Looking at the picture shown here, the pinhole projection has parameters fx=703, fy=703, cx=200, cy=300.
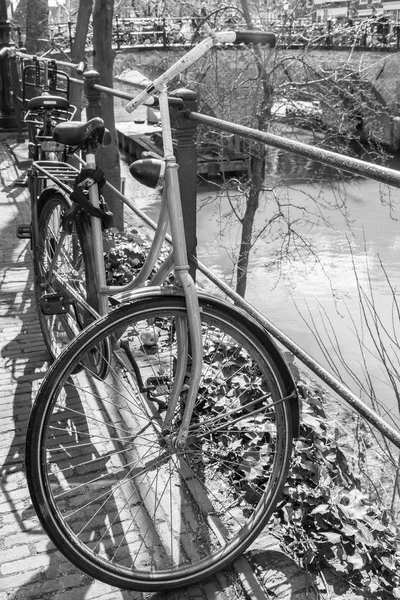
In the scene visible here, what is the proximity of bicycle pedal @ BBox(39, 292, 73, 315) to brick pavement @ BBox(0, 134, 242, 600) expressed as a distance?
0.54 metres

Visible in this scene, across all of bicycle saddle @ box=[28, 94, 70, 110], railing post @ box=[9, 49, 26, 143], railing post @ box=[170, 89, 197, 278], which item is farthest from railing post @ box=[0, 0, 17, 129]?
railing post @ box=[170, 89, 197, 278]

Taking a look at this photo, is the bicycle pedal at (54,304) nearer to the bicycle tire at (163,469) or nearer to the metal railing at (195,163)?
the bicycle tire at (163,469)

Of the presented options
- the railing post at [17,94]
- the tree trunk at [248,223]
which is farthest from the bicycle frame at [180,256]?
the tree trunk at [248,223]

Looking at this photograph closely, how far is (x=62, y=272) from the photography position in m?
3.33

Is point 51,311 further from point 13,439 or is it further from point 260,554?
point 260,554

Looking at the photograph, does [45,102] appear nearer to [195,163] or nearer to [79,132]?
[79,132]

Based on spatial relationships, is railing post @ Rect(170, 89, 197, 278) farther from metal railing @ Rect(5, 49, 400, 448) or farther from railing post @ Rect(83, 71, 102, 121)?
railing post @ Rect(83, 71, 102, 121)

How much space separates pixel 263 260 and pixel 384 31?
1807 cm

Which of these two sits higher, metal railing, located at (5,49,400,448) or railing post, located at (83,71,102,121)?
railing post, located at (83,71,102,121)

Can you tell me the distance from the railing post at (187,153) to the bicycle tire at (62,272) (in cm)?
43

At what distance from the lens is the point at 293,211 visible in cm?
2381

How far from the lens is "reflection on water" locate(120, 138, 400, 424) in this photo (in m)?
15.0

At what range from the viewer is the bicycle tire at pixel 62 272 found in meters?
2.78

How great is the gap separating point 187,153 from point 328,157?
2.98 feet
